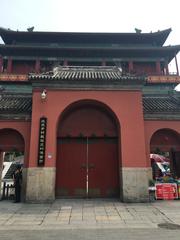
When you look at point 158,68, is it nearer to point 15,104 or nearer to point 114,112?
point 114,112

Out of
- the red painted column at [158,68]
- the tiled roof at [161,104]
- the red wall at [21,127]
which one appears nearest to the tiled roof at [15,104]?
the red wall at [21,127]

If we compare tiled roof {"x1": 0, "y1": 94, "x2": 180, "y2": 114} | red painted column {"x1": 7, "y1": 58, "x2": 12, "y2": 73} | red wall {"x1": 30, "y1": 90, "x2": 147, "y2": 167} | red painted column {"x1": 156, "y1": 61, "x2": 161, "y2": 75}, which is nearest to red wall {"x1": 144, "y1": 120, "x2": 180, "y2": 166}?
tiled roof {"x1": 0, "y1": 94, "x2": 180, "y2": 114}

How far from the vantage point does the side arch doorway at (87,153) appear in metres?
10.5

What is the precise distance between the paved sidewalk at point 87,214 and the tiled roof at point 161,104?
14.3ft

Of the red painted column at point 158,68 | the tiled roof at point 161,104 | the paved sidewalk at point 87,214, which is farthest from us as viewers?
the red painted column at point 158,68

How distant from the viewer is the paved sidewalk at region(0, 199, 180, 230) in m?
6.34

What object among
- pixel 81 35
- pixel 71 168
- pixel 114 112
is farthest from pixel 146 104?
pixel 81 35

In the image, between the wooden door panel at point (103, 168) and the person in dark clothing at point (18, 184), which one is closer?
the person in dark clothing at point (18, 184)

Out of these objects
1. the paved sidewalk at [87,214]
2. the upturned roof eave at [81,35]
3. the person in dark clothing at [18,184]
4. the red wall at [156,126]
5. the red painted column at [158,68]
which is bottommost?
the paved sidewalk at [87,214]

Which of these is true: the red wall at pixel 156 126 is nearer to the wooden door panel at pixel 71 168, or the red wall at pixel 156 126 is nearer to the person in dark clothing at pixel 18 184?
the wooden door panel at pixel 71 168

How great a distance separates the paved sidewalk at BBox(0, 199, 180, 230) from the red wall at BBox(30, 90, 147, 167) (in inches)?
69.5

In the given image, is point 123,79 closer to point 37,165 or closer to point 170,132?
point 170,132

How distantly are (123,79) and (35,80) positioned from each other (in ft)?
13.6

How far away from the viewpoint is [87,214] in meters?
7.49
